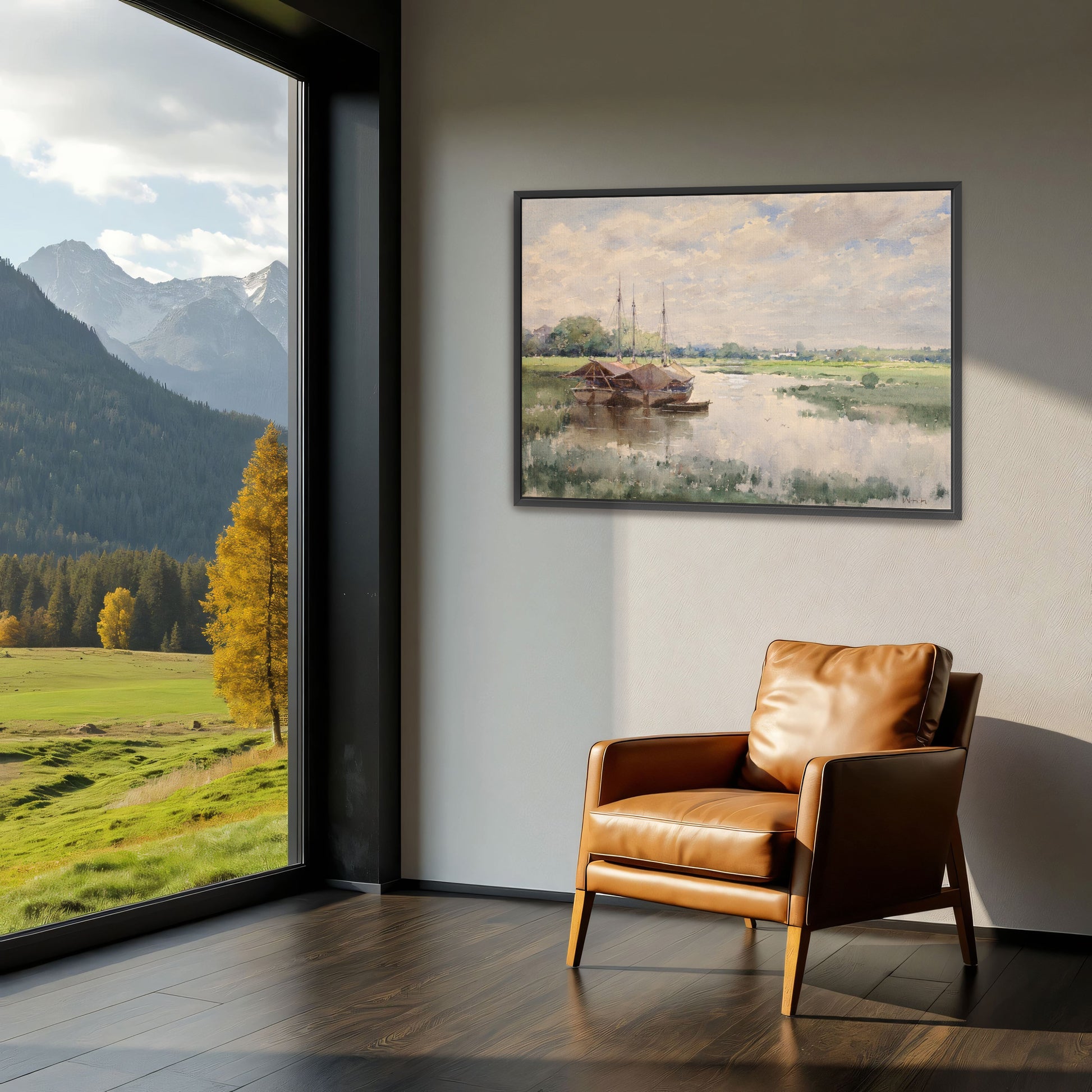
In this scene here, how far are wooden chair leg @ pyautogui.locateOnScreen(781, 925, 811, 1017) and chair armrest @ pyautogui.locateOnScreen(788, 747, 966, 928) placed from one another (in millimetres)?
27

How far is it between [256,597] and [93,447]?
763 mm

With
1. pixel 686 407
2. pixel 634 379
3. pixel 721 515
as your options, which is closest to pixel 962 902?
pixel 721 515

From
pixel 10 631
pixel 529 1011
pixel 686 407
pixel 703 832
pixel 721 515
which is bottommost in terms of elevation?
pixel 529 1011

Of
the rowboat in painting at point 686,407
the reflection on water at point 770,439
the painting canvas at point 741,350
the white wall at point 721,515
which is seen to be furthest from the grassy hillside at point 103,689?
the rowboat in painting at point 686,407

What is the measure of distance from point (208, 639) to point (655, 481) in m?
1.45

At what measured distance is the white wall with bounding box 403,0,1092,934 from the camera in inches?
137

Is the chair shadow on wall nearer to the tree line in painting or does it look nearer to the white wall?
the white wall

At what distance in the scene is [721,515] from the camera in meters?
3.78

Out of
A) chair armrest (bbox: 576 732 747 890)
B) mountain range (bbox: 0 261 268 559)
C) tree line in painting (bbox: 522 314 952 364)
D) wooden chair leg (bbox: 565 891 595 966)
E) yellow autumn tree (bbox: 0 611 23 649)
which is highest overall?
tree line in painting (bbox: 522 314 952 364)

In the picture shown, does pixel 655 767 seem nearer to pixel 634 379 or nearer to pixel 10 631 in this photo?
pixel 634 379

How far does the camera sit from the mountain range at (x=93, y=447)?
3.11 meters

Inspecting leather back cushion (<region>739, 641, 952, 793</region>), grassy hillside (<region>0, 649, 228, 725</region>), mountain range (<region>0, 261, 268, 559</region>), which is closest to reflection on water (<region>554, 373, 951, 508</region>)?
leather back cushion (<region>739, 641, 952, 793</region>)

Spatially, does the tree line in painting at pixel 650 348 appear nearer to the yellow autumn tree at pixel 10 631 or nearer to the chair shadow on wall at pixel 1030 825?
the chair shadow on wall at pixel 1030 825

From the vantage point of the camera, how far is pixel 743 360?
148 inches
